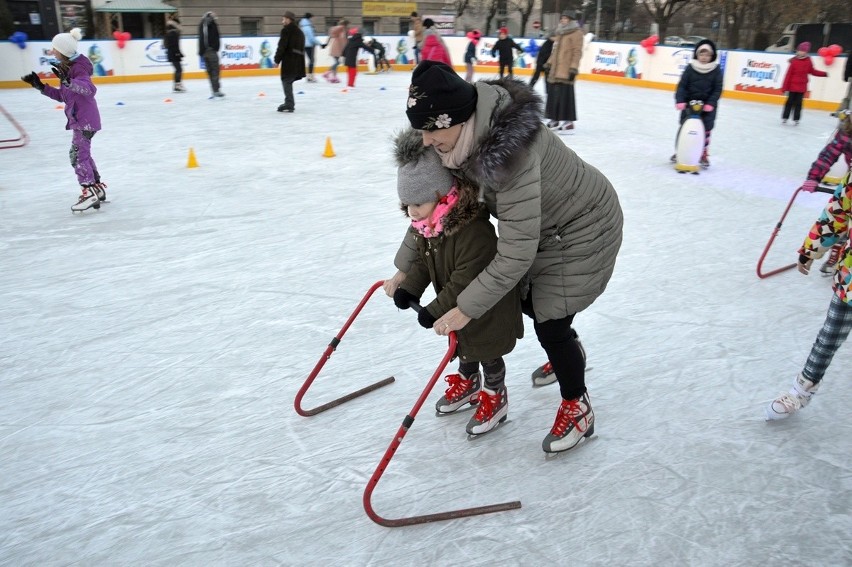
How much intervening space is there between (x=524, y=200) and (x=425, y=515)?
3.60 feet

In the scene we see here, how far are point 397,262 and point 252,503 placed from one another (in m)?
0.99

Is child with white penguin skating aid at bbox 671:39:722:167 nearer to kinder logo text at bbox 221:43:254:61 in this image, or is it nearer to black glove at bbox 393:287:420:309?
black glove at bbox 393:287:420:309

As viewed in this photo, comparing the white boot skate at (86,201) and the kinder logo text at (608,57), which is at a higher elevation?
the kinder logo text at (608,57)

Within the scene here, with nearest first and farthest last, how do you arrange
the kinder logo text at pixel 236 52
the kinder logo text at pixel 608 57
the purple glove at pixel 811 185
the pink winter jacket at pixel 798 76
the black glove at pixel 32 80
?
the purple glove at pixel 811 185 → the black glove at pixel 32 80 → the pink winter jacket at pixel 798 76 → the kinder logo text at pixel 608 57 → the kinder logo text at pixel 236 52

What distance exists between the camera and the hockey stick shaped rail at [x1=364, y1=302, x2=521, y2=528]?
81.8 inches

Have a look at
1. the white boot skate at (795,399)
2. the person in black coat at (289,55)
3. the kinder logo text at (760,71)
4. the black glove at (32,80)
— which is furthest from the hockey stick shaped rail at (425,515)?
the kinder logo text at (760,71)

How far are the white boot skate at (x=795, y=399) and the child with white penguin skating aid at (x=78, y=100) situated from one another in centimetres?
515

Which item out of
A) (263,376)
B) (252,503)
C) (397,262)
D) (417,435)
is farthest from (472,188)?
(263,376)

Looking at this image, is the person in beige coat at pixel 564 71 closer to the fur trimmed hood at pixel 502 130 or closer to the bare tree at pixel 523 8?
the fur trimmed hood at pixel 502 130

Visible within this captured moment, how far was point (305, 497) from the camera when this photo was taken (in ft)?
7.48

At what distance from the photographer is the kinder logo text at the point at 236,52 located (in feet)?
54.4

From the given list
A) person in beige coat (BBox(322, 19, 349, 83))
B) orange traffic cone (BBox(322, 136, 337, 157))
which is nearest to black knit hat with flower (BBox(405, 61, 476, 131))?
orange traffic cone (BBox(322, 136, 337, 157))

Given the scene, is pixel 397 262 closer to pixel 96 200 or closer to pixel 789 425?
pixel 789 425

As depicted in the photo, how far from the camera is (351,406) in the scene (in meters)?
2.85
